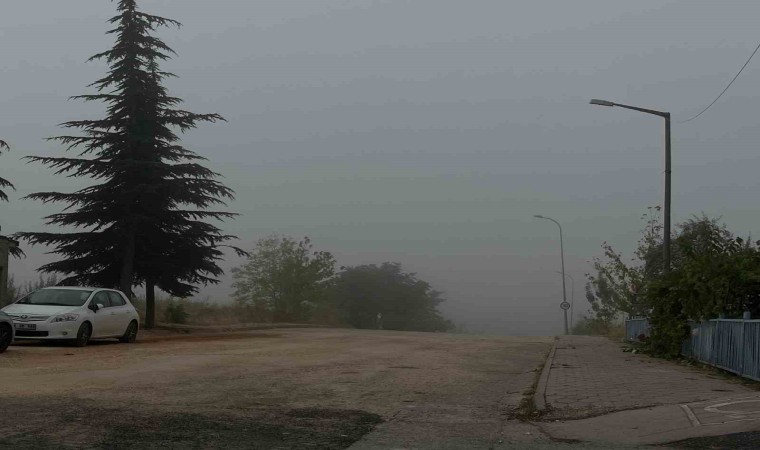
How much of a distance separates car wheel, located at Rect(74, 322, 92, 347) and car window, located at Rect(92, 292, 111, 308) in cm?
85

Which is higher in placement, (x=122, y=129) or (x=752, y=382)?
(x=122, y=129)

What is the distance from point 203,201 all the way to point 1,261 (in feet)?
25.3

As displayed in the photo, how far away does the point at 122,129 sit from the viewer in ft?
99.0

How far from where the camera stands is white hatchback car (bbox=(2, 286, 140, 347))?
721 inches

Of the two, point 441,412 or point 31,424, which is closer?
point 31,424

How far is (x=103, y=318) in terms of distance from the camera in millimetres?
19922

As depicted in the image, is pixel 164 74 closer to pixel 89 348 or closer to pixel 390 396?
pixel 89 348

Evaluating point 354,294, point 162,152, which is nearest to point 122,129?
point 162,152

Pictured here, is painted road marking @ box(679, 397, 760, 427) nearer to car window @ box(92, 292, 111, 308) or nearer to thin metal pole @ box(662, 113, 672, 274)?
thin metal pole @ box(662, 113, 672, 274)

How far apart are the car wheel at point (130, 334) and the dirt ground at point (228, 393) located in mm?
3090

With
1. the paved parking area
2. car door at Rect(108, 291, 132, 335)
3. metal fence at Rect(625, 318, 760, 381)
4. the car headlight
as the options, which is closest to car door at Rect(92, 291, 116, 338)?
car door at Rect(108, 291, 132, 335)

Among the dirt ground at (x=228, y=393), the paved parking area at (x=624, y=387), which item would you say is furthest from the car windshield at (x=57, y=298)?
the paved parking area at (x=624, y=387)

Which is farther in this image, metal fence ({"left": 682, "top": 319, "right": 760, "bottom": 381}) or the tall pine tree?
the tall pine tree

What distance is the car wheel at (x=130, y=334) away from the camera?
21422mm
